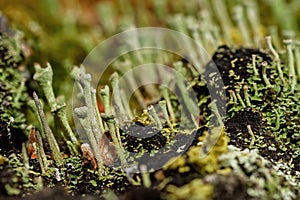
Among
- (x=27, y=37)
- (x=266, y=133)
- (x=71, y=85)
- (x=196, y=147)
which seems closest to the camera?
(x=196, y=147)

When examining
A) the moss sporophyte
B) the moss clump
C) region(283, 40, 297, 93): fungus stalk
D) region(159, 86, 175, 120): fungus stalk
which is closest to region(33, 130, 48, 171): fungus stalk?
the moss sporophyte

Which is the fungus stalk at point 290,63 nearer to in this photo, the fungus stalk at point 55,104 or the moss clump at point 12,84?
the fungus stalk at point 55,104

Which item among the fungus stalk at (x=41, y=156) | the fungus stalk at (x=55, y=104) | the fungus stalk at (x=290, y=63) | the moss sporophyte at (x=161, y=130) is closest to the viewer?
the moss sporophyte at (x=161, y=130)

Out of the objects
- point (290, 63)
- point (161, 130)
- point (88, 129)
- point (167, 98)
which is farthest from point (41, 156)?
point (290, 63)

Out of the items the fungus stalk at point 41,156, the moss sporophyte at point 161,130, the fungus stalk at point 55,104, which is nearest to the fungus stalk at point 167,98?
the moss sporophyte at point 161,130

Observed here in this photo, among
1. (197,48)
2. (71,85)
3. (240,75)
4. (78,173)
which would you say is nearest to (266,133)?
(240,75)

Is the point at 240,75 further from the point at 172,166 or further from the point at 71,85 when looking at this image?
the point at 71,85

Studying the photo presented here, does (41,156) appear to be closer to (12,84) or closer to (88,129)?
(88,129)

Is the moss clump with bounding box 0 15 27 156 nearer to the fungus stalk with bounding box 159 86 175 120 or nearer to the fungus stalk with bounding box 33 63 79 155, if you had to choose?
the fungus stalk with bounding box 33 63 79 155
